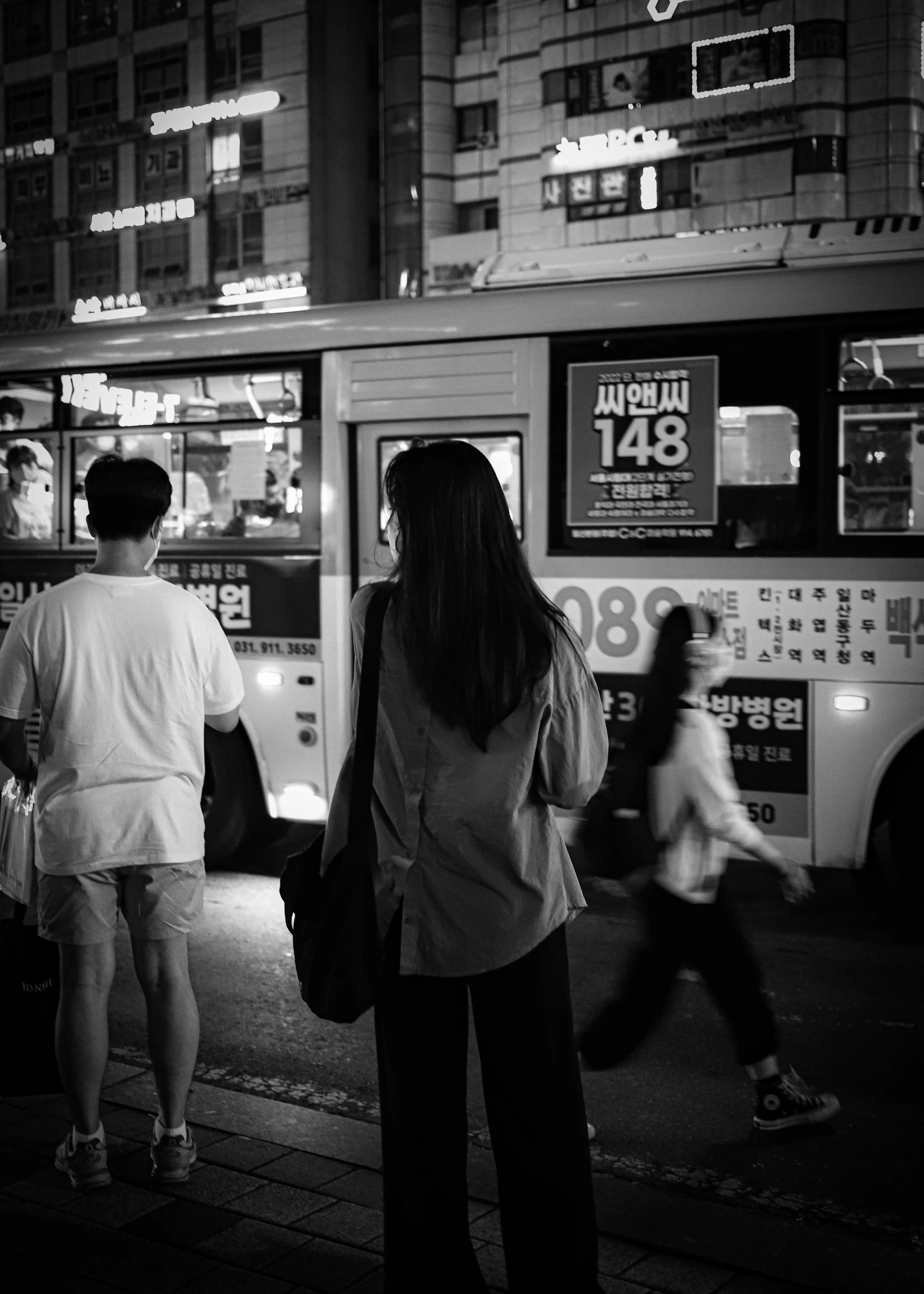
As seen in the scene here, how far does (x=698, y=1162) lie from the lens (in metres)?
4.00

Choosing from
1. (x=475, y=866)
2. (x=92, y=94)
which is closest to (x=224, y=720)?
(x=475, y=866)

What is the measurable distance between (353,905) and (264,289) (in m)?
36.1

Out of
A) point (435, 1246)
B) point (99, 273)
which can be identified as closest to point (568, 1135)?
point (435, 1246)

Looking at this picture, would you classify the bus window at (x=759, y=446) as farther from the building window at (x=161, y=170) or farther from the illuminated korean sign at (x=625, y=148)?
the building window at (x=161, y=170)

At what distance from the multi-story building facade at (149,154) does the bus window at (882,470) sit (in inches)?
Answer: 1240

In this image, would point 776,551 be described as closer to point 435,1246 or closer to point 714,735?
point 714,735

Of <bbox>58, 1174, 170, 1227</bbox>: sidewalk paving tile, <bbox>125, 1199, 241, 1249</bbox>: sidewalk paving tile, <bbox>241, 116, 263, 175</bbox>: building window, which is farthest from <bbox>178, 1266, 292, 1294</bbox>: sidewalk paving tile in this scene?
<bbox>241, 116, 263, 175</bbox>: building window

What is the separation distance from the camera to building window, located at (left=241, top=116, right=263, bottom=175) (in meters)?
37.3

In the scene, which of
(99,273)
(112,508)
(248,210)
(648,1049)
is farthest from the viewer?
(99,273)

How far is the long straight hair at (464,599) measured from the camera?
2562 millimetres

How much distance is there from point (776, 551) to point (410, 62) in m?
30.8

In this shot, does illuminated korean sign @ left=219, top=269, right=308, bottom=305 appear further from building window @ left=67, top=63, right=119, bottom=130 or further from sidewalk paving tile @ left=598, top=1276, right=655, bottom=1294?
sidewalk paving tile @ left=598, top=1276, right=655, bottom=1294

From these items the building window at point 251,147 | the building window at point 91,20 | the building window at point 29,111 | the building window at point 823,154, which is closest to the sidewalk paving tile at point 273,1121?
the building window at point 823,154

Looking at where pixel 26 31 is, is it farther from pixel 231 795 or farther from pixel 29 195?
pixel 231 795
